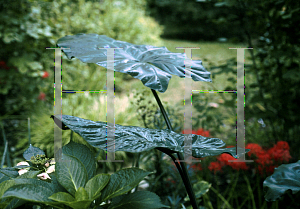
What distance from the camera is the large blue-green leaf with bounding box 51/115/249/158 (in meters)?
0.54

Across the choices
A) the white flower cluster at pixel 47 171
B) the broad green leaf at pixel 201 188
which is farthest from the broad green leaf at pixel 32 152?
the broad green leaf at pixel 201 188

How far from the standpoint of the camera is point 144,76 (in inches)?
27.2

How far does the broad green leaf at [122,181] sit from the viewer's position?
522 mm

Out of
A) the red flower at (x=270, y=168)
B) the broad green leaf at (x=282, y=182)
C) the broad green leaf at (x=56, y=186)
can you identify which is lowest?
the red flower at (x=270, y=168)

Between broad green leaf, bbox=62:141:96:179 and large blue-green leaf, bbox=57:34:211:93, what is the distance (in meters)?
0.22

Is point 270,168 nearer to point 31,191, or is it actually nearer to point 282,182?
point 282,182

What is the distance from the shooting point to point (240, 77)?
1.91 m

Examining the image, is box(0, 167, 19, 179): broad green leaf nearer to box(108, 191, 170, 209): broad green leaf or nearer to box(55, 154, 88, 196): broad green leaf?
box(55, 154, 88, 196): broad green leaf

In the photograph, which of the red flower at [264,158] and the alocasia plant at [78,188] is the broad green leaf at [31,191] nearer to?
the alocasia plant at [78,188]

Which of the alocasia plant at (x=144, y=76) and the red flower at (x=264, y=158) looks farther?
the red flower at (x=264, y=158)

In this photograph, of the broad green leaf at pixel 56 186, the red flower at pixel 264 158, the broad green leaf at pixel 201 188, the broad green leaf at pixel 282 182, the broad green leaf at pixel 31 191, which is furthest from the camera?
the red flower at pixel 264 158

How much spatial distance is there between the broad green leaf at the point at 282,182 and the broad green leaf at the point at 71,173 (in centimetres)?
49

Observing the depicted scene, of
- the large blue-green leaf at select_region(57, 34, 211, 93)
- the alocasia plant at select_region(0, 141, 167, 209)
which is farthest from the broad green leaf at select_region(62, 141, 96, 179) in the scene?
the large blue-green leaf at select_region(57, 34, 211, 93)

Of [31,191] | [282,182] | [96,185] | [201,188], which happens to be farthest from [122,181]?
[201,188]
